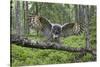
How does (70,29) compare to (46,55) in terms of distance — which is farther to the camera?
(70,29)

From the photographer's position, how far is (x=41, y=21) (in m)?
2.28

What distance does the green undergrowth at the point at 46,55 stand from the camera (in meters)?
2.18

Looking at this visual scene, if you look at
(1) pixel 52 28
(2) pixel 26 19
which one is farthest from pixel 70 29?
(2) pixel 26 19

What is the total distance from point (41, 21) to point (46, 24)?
0.08m

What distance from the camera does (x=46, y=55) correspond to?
7.52ft

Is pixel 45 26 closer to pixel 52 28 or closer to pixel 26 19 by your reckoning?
pixel 52 28

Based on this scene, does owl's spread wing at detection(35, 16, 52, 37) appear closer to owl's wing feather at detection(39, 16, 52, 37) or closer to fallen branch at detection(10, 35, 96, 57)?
owl's wing feather at detection(39, 16, 52, 37)

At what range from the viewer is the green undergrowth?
85.7 inches

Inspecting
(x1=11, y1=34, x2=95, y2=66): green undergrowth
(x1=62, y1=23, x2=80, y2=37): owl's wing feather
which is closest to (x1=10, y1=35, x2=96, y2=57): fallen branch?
(x1=11, y1=34, x2=95, y2=66): green undergrowth

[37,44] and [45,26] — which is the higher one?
[45,26]

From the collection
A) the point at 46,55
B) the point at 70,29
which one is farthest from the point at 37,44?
the point at 70,29

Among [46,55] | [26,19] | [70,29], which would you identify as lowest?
[46,55]

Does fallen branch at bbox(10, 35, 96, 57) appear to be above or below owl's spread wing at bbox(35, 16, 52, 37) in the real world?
below
